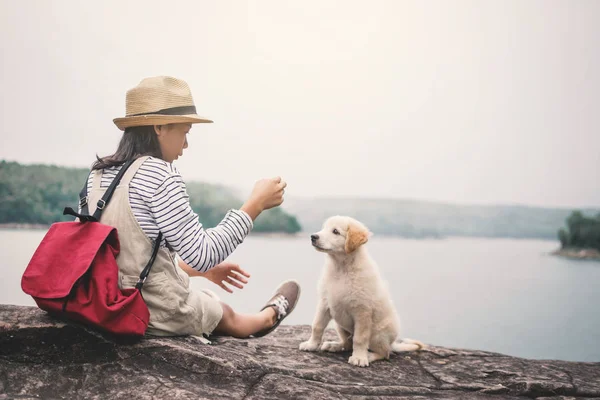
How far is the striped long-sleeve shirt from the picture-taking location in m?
2.29

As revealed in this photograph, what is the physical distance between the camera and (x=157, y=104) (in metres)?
2.45

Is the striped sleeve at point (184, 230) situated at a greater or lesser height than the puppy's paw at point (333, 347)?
greater

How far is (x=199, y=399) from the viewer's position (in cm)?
210

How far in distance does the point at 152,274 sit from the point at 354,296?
120 cm

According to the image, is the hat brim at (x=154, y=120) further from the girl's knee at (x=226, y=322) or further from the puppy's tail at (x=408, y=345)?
the puppy's tail at (x=408, y=345)

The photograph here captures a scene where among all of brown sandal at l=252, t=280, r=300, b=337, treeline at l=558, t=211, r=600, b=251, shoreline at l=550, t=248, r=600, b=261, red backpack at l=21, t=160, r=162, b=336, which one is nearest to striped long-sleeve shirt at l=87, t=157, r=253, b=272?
red backpack at l=21, t=160, r=162, b=336

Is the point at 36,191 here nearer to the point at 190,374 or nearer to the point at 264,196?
the point at 264,196

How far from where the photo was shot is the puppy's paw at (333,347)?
333 centimetres

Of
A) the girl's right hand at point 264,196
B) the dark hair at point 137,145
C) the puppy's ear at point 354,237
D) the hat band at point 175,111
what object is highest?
the hat band at point 175,111

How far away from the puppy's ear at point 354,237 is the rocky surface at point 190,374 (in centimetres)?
62

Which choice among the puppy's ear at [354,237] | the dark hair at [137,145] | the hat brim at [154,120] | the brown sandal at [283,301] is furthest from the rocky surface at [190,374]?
the hat brim at [154,120]

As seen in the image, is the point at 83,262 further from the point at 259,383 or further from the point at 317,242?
the point at 317,242

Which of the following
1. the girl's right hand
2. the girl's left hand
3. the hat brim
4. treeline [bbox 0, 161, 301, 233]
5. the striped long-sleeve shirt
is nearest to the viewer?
the striped long-sleeve shirt

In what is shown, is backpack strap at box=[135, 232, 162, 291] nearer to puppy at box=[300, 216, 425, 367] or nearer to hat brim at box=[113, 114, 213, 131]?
Answer: hat brim at box=[113, 114, 213, 131]
